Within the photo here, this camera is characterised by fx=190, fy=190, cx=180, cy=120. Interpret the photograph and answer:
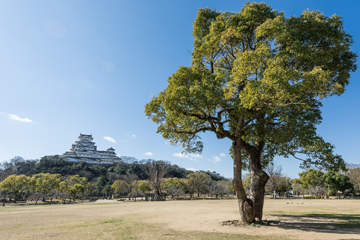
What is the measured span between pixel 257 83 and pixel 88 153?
98.5m

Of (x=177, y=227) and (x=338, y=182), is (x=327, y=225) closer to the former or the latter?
(x=177, y=227)

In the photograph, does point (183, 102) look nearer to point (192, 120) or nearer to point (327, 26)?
point (192, 120)

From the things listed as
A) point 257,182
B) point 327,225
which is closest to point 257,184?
point 257,182

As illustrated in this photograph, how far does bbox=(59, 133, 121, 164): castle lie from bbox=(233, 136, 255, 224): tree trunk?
9212cm

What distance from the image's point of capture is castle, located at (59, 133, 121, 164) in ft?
291

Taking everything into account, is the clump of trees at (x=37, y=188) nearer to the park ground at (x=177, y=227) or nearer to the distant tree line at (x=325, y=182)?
the park ground at (x=177, y=227)

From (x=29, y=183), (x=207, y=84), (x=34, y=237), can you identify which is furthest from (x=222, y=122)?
(x=29, y=183)

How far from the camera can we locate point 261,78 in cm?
788

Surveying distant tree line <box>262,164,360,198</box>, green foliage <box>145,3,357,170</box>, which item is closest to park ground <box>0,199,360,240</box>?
green foliage <box>145,3,357,170</box>

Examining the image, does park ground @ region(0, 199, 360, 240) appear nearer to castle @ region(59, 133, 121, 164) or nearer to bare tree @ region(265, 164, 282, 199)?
bare tree @ region(265, 164, 282, 199)

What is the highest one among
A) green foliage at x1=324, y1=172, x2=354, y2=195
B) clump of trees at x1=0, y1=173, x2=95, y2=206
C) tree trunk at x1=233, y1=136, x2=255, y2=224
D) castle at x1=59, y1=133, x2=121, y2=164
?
castle at x1=59, y1=133, x2=121, y2=164

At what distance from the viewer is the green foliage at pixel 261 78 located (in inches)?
291

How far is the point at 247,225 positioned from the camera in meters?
9.12

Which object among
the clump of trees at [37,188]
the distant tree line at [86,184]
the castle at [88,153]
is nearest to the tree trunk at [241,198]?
the distant tree line at [86,184]
